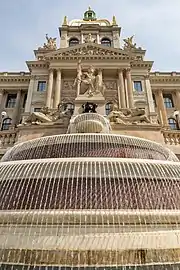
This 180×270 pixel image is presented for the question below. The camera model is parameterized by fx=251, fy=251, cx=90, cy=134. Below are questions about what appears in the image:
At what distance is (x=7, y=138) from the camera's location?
14.4 m

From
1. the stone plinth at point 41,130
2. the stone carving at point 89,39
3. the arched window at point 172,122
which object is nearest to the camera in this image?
the stone plinth at point 41,130

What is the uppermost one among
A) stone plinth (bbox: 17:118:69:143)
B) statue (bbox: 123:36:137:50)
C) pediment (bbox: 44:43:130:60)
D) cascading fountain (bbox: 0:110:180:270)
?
statue (bbox: 123:36:137:50)


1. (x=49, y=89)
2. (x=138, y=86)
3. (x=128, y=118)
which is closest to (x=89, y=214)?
(x=128, y=118)

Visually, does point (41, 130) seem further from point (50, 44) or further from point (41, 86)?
point (50, 44)

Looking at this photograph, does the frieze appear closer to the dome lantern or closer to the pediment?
the pediment

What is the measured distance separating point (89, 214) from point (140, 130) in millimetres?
9657

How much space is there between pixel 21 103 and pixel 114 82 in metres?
14.5

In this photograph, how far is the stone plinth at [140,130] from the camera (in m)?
13.5

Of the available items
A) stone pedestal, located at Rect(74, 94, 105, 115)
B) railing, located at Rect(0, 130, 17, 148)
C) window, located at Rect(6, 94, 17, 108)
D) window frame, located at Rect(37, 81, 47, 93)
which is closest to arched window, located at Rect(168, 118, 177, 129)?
window frame, located at Rect(37, 81, 47, 93)

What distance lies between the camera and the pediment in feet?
119

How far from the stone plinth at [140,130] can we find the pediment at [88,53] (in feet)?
80.6

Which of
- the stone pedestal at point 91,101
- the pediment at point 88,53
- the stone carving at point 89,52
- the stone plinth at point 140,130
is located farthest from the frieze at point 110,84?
the stone plinth at point 140,130

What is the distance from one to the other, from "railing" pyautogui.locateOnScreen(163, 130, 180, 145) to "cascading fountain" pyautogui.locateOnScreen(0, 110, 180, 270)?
733 cm

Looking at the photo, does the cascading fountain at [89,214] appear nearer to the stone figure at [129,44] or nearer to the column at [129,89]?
the column at [129,89]
